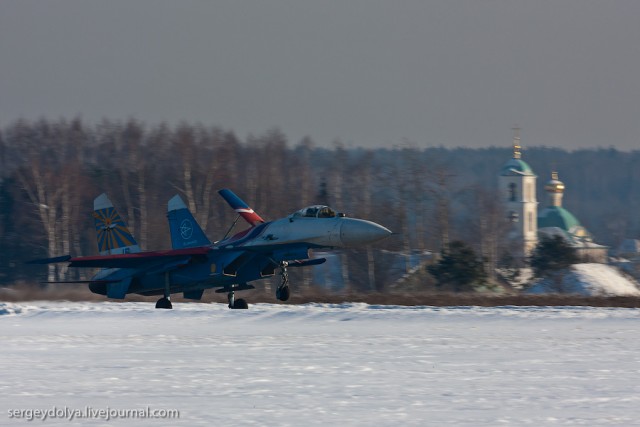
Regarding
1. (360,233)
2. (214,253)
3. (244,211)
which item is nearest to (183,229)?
(244,211)

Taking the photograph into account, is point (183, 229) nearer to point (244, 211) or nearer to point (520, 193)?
point (244, 211)

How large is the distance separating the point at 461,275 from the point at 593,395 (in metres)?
28.2

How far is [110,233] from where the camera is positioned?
90.1 feet

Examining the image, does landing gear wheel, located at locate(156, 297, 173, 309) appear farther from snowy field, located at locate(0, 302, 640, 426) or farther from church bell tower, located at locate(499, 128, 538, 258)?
church bell tower, located at locate(499, 128, 538, 258)

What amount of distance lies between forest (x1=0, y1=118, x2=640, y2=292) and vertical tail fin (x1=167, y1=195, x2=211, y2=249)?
24.0 metres

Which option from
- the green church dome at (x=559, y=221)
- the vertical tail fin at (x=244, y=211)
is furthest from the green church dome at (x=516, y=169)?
the vertical tail fin at (x=244, y=211)

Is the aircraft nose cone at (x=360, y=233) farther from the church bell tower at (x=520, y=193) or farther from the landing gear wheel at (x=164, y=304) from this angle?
the church bell tower at (x=520, y=193)

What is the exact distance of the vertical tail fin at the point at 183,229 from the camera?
88.9ft

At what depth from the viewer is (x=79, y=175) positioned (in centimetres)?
5544

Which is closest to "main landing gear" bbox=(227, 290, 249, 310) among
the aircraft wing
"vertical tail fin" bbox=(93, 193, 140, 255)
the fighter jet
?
the fighter jet

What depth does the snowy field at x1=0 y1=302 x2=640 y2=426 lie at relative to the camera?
10.7m

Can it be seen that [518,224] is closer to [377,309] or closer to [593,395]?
[377,309]

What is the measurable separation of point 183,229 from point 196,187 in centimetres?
2804

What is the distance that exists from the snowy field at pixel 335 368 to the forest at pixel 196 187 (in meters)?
30.5
